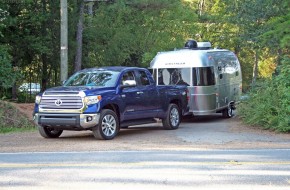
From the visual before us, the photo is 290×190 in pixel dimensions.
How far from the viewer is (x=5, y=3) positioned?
24.0 meters

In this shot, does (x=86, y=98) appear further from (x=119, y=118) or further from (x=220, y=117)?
(x=220, y=117)

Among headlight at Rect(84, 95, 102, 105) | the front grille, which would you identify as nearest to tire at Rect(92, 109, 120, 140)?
headlight at Rect(84, 95, 102, 105)

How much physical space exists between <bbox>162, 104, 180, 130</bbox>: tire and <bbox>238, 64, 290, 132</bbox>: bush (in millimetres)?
2574

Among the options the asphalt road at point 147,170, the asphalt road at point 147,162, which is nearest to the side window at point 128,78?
the asphalt road at point 147,162

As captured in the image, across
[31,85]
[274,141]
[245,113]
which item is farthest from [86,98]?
[31,85]

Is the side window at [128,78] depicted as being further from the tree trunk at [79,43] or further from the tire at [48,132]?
the tree trunk at [79,43]

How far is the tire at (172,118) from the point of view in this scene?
53.5 feet

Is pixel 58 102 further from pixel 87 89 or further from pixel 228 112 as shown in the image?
pixel 228 112

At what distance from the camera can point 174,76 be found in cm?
2050

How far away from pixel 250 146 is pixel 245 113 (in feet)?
20.9

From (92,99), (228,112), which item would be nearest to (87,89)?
(92,99)

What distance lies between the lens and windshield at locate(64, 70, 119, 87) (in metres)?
13.9

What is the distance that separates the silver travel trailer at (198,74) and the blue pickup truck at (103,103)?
12.4 feet

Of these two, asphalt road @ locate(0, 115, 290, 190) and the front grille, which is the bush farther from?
the front grille
